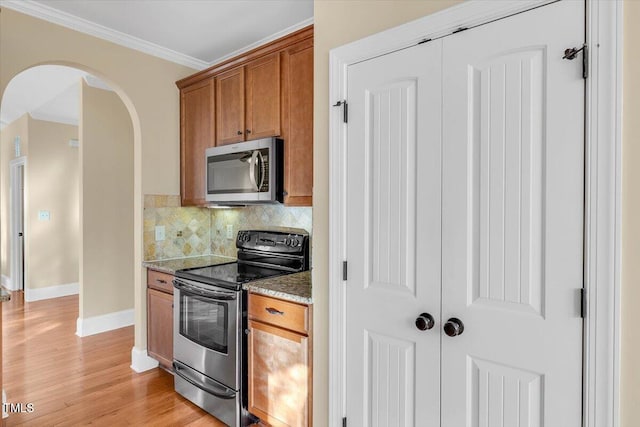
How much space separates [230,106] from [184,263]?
1.33 meters

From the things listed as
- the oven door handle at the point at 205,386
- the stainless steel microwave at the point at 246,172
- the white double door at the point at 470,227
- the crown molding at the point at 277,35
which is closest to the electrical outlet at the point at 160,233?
the stainless steel microwave at the point at 246,172

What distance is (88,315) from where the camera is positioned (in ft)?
13.0

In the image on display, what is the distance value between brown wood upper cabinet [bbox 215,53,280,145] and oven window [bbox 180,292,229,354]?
47.0 inches

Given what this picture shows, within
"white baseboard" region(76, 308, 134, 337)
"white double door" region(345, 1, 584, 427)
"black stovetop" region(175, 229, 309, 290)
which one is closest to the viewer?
"white double door" region(345, 1, 584, 427)

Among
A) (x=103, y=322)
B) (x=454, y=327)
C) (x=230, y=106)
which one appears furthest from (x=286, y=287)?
(x=103, y=322)

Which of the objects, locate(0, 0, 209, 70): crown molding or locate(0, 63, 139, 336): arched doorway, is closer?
locate(0, 0, 209, 70): crown molding

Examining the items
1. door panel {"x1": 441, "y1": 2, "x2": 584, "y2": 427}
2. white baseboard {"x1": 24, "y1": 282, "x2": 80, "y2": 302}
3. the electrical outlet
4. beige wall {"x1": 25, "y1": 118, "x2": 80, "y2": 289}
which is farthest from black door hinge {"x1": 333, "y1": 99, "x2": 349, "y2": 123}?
white baseboard {"x1": 24, "y1": 282, "x2": 80, "y2": 302}

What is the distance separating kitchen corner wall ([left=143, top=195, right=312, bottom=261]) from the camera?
2934mm

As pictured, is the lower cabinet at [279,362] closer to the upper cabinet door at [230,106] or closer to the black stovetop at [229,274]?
the black stovetop at [229,274]

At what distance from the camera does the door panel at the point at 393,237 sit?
1.43 meters

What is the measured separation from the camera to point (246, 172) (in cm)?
255

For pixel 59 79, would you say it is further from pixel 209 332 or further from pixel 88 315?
pixel 209 332

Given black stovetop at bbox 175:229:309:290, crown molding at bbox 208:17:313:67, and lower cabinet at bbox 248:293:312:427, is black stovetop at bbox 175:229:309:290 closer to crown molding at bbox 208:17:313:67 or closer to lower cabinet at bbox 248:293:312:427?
lower cabinet at bbox 248:293:312:427

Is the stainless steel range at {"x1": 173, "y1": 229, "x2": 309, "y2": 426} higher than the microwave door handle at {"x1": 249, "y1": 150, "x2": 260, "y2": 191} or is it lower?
lower
